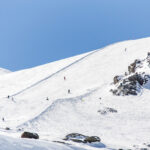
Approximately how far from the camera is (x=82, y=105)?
34.1 metres

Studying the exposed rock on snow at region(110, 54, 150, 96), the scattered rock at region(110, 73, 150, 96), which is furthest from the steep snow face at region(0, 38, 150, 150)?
the scattered rock at region(110, 73, 150, 96)

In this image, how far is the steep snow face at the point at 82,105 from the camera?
26.0 m

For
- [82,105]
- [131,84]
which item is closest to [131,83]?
[131,84]

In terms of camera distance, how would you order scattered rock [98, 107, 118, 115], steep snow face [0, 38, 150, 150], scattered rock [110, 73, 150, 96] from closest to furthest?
steep snow face [0, 38, 150, 150] < scattered rock [98, 107, 118, 115] < scattered rock [110, 73, 150, 96]

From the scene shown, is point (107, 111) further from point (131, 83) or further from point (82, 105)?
point (131, 83)

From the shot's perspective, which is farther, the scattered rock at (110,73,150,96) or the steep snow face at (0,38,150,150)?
the scattered rock at (110,73,150,96)

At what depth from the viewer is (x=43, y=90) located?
4619 cm

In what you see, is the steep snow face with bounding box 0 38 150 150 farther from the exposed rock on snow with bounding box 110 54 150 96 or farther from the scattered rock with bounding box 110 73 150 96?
the scattered rock with bounding box 110 73 150 96

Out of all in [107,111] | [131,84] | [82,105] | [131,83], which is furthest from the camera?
[131,83]

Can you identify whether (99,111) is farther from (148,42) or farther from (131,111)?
(148,42)

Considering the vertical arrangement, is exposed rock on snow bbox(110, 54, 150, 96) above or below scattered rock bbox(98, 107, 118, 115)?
above

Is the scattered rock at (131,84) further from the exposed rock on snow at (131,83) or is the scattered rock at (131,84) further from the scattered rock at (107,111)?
the scattered rock at (107,111)

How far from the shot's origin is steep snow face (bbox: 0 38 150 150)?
26031 mm

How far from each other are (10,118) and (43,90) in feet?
49.7
